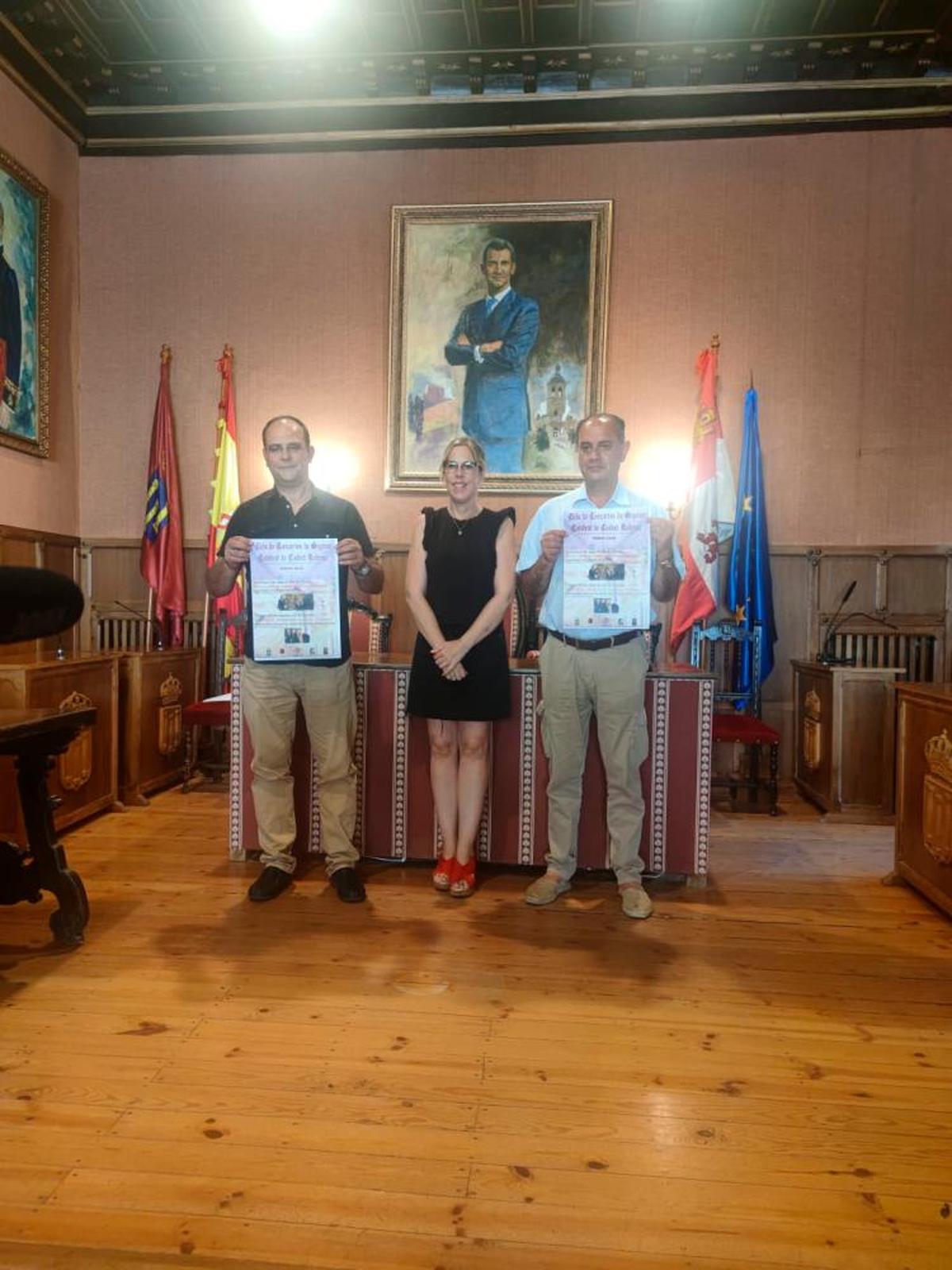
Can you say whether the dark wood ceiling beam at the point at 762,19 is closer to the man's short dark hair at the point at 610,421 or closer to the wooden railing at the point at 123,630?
the man's short dark hair at the point at 610,421

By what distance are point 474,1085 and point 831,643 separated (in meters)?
3.98

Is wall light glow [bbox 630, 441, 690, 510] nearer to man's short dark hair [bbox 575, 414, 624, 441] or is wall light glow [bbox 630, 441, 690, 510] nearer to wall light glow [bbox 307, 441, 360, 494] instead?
wall light glow [bbox 307, 441, 360, 494]

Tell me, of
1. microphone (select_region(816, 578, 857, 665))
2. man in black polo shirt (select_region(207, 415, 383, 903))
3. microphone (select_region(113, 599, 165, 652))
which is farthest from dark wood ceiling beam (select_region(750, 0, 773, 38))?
microphone (select_region(113, 599, 165, 652))

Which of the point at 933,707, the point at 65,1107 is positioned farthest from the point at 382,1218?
the point at 933,707

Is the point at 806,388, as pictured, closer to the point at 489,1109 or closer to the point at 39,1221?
the point at 489,1109

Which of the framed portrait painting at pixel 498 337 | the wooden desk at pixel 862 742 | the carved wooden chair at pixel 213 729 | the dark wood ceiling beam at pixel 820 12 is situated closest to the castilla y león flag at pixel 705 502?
the framed portrait painting at pixel 498 337

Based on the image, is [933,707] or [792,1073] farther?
[933,707]

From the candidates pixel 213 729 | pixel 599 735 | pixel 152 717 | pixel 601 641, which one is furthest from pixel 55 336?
pixel 599 735

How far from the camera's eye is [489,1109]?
1.60 meters

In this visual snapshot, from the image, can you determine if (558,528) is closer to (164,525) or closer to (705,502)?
(705,502)

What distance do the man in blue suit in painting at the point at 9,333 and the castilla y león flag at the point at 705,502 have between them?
3936 mm

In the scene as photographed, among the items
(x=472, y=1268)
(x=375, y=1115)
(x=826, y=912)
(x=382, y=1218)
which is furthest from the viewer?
(x=826, y=912)

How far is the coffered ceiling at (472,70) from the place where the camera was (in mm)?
4355

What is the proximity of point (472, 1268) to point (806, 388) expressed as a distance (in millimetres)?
4873
